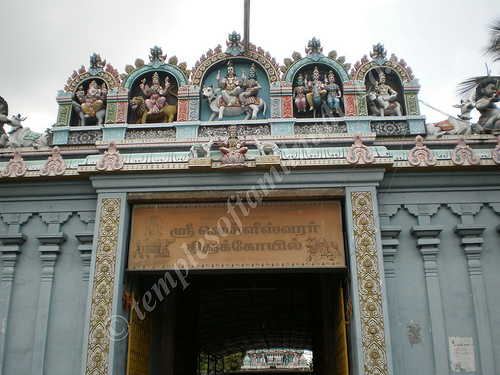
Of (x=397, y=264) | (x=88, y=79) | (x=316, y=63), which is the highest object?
(x=316, y=63)

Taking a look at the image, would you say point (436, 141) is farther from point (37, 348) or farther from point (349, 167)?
point (37, 348)

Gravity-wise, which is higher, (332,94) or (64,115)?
(332,94)

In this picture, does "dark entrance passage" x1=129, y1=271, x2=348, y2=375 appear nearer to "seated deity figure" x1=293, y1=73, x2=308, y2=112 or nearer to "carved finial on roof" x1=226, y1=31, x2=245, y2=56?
"seated deity figure" x1=293, y1=73, x2=308, y2=112

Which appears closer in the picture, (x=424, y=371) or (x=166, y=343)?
(x=424, y=371)

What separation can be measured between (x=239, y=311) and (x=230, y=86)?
10850 millimetres

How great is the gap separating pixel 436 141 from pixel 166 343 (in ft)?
26.2

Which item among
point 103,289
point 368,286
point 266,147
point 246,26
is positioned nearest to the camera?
point 368,286

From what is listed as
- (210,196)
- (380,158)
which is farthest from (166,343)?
(380,158)

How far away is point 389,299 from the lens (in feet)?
30.8

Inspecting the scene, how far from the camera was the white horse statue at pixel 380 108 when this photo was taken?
39.4ft

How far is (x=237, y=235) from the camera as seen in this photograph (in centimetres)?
991

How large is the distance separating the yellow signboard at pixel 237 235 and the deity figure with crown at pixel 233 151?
78 cm

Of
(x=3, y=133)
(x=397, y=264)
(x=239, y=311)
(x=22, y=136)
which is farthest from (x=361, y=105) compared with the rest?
(x=239, y=311)

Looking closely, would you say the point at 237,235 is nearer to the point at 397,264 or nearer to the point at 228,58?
the point at 397,264
